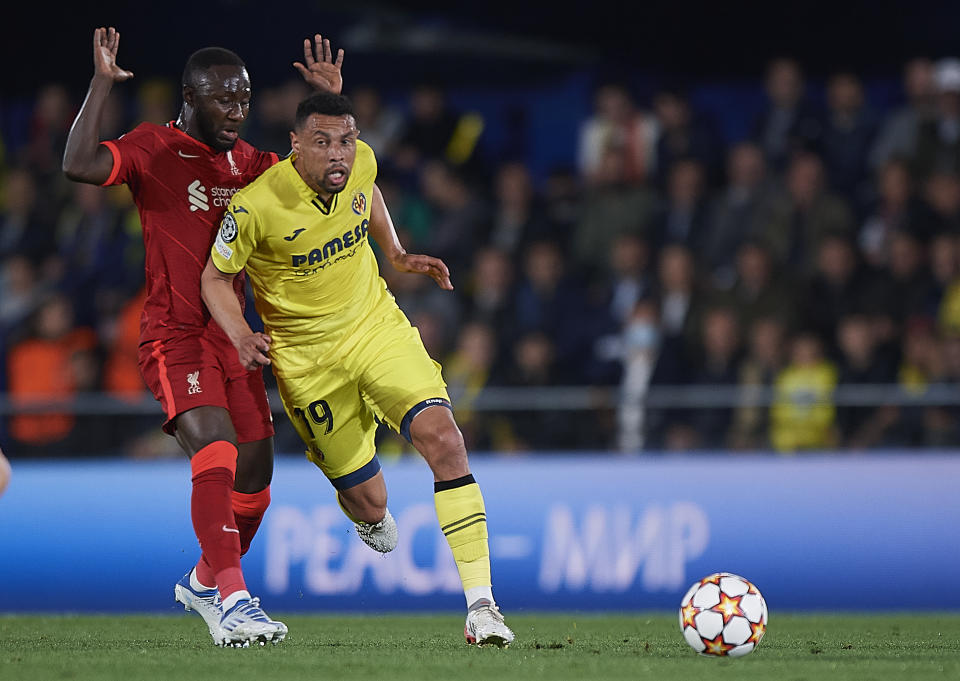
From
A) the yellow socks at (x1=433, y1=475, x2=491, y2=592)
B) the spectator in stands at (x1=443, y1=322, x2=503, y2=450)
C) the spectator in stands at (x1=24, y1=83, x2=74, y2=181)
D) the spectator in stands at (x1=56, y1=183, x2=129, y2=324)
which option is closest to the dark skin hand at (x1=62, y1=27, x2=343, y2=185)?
the yellow socks at (x1=433, y1=475, x2=491, y2=592)

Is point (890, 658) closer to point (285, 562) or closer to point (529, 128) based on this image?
point (285, 562)

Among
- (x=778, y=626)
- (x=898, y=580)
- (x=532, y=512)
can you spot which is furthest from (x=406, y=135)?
(x=778, y=626)

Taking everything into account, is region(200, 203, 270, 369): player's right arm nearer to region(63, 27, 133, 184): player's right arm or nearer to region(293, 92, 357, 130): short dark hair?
region(293, 92, 357, 130): short dark hair

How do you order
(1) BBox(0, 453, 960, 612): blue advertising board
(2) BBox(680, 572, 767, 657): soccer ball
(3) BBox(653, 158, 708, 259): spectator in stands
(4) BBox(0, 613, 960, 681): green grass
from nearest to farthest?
(4) BBox(0, 613, 960, 681): green grass → (2) BBox(680, 572, 767, 657): soccer ball → (1) BBox(0, 453, 960, 612): blue advertising board → (3) BBox(653, 158, 708, 259): spectator in stands

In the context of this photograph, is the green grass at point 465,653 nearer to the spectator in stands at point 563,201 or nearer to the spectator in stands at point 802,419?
the spectator in stands at point 802,419

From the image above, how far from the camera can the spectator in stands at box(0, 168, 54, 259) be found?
13.6 metres

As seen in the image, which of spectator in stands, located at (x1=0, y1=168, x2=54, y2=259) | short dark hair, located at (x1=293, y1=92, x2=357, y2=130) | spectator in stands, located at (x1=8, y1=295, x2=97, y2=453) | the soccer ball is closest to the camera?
the soccer ball

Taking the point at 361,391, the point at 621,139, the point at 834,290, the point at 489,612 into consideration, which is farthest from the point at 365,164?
the point at 621,139

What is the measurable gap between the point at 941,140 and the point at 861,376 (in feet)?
8.74

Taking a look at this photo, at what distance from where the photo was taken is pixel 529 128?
14.7 meters

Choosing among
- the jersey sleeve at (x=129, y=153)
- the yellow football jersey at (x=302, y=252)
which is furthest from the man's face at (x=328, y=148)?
the jersey sleeve at (x=129, y=153)

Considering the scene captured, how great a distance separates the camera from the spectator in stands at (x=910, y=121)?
12.0 metres

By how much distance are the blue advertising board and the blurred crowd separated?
0.29 m

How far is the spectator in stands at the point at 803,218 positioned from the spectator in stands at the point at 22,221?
6711 millimetres
